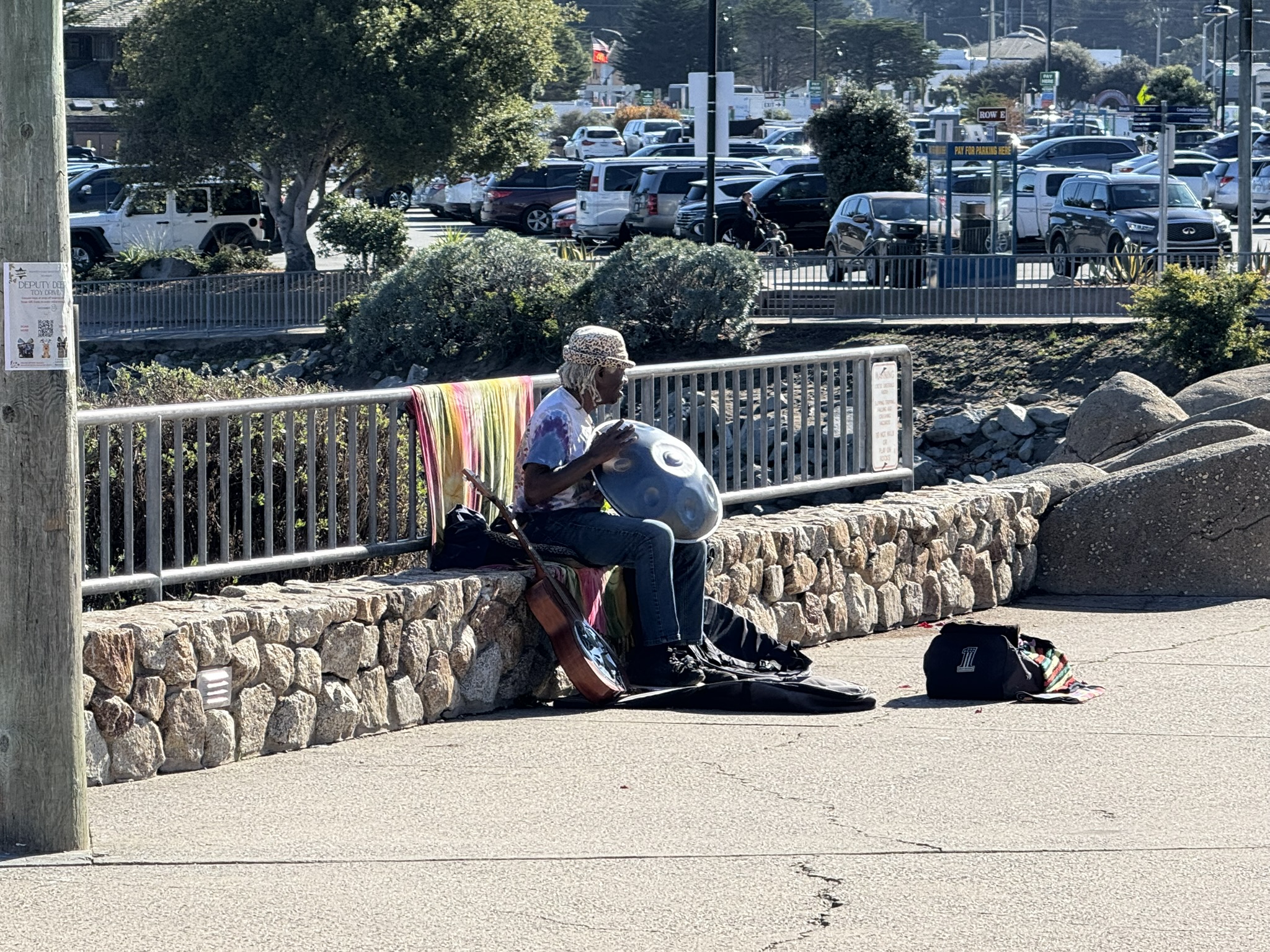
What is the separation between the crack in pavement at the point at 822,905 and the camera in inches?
184

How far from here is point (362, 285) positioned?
104 ft

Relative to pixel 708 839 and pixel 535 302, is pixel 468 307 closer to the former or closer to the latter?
pixel 535 302

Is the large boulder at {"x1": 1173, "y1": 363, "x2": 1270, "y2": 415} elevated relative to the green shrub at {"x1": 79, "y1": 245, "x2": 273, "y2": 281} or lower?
lower

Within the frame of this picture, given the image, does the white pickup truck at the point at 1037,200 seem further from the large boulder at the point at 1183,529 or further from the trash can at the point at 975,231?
the large boulder at the point at 1183,529

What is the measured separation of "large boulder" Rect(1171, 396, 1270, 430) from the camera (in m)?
13.8

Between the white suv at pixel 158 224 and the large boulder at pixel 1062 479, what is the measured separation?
26.2 m

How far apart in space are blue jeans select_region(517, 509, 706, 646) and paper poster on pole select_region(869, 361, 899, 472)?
3.08 metres

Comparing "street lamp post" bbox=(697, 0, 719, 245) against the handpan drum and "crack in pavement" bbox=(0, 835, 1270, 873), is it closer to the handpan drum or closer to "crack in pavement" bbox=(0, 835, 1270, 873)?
the handpan drum

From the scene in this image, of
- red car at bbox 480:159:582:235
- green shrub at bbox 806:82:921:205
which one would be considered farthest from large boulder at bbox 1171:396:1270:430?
red car at bbox 480:159:582:235

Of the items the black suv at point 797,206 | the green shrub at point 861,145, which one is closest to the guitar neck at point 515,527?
the black suv at point 797,206

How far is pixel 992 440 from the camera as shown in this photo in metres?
23.5

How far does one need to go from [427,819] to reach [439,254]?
78.1ft

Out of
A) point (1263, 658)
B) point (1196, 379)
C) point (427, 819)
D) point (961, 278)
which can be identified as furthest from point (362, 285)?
point (427, 819)

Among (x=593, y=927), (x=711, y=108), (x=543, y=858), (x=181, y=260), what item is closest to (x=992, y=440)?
(x=711, y=108)
